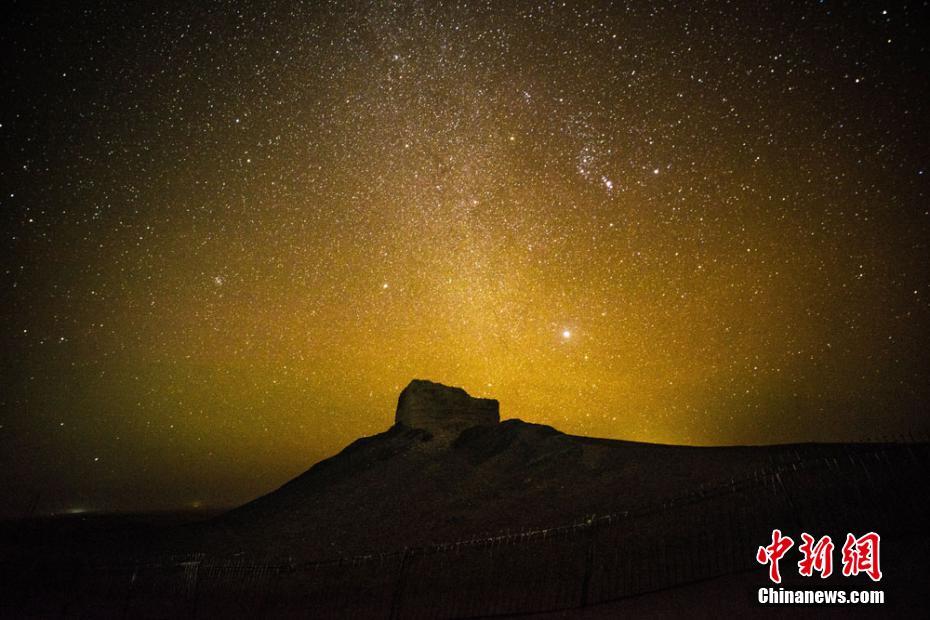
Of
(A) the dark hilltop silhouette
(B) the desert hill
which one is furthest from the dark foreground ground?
(B) the desert hill

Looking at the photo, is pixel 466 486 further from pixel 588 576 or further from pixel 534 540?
pixel 588 576

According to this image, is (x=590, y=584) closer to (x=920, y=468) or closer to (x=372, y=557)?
(x=372, y=557)

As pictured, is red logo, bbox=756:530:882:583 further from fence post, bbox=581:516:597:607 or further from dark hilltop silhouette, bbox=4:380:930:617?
fence post, bbox=581:516:597:607

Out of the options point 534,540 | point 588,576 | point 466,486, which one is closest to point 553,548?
point 534,540

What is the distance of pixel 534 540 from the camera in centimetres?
1702

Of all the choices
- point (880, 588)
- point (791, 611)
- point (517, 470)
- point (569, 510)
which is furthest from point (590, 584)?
point (517, 470)

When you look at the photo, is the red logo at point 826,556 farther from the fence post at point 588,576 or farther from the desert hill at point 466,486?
the desert hill at point 466,486

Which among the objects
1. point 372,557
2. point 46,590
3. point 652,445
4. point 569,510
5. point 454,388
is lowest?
point 46,590

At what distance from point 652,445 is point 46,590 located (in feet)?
121

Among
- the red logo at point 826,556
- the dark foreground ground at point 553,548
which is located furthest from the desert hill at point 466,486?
the red logo at point 826,556

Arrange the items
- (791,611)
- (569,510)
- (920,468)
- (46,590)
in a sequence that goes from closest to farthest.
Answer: (791,611), (920,468), (46,590), (569,510)

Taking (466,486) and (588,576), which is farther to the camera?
(466,486)

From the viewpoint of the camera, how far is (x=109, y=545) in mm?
39562

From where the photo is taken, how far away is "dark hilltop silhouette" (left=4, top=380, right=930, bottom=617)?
45.0ft
